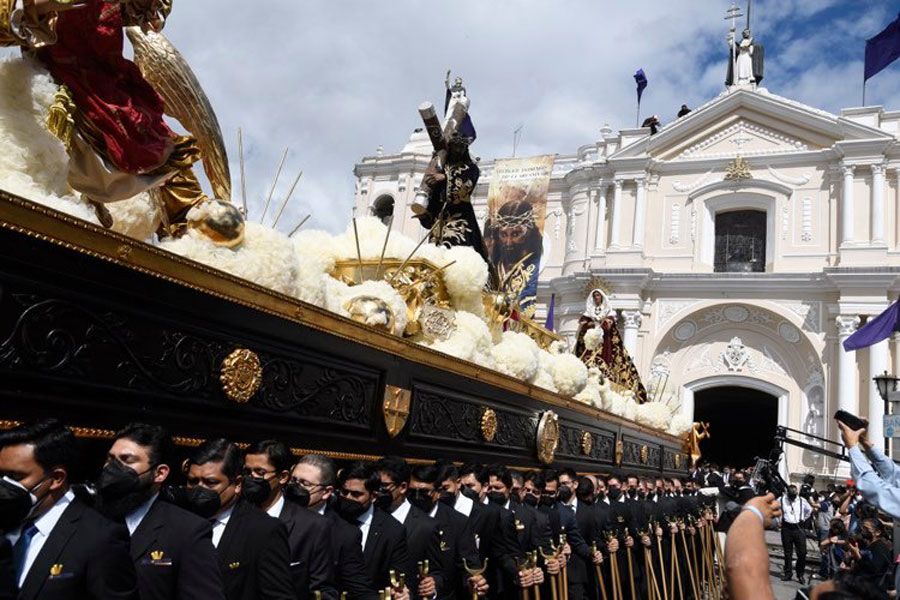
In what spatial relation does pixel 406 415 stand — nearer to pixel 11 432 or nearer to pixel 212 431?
pixel 212 431

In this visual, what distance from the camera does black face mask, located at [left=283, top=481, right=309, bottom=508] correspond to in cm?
316

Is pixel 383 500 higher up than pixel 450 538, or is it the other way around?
pixel 383 500

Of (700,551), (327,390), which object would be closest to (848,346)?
(700,551)

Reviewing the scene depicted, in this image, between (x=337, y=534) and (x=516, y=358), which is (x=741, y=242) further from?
(x=337, y=534)

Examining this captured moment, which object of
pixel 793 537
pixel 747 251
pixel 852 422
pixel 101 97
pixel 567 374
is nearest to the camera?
pixel 101 97

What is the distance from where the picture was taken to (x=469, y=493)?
475cm

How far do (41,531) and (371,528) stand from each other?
1875 mm

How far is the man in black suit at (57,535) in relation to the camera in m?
1.82

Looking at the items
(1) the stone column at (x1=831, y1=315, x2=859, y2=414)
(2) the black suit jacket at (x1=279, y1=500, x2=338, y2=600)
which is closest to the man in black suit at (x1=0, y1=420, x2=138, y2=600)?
(2) the black suit jacket at (x1=279, y1=500, x2=338, y2=600)

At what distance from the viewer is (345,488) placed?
11.6ft

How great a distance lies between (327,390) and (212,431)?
0.80m

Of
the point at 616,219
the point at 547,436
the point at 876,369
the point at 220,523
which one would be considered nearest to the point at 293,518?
the point at 220,523

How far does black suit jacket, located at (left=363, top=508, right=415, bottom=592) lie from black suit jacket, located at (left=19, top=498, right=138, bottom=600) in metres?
1.68

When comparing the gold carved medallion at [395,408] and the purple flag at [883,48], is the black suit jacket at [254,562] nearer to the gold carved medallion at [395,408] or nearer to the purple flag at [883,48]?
the gold carved medallion at [395,408]
